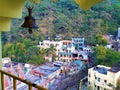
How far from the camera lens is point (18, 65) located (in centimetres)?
251

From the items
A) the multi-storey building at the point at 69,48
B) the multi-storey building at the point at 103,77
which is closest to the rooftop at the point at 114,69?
the multi-storey building at the point at 103,77

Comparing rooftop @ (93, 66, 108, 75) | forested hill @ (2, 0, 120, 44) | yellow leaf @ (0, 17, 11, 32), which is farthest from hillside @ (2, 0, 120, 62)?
yellow leaf @ (0, 17, 11, 32)

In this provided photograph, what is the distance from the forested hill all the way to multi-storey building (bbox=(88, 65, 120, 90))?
0.37m

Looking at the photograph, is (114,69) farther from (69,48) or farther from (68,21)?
(68,21)

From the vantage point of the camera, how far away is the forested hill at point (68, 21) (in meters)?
2.04

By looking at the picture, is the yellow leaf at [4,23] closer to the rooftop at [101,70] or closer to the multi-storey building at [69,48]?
the multi-storey building at [69,48]

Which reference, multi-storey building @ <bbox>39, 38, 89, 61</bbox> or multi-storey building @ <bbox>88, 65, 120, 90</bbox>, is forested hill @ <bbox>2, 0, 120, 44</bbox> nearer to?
multi-storey building @ <bbox>39, 38, 89, 61</bbox>

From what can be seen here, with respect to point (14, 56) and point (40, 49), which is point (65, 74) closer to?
point (40, 49)

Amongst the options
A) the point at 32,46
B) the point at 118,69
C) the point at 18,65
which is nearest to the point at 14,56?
the point at 18,65

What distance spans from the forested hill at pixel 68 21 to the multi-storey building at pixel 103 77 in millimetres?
369

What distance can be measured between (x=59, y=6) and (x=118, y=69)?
957 mm

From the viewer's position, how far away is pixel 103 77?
2031mm

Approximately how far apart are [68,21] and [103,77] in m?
0.73

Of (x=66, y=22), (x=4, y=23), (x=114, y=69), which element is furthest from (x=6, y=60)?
(x=114, y=69)
